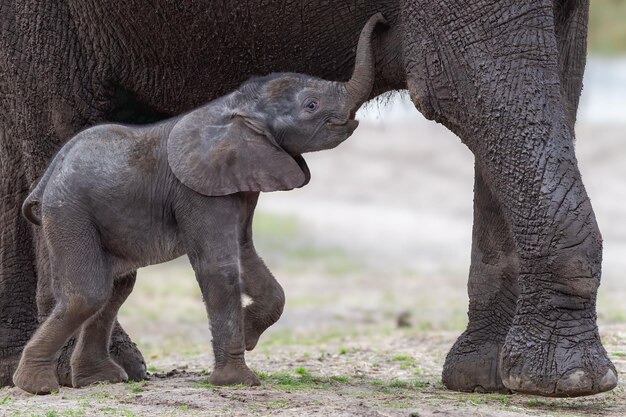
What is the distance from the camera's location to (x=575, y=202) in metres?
5.93

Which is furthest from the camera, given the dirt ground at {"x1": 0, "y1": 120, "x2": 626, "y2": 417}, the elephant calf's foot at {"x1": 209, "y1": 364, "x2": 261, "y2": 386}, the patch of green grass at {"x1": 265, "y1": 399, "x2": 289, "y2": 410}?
the elephant calf's foot at {"x1": 209, "y1": 364, "x2": 261, "y2": 386}

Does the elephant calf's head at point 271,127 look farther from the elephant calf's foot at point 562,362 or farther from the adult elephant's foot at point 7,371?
the adult elephant's foot at point 7,371

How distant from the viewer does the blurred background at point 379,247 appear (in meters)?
11.1

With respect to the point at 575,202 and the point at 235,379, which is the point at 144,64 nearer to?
the point at 235,379

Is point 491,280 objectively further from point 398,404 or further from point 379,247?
point 379,247

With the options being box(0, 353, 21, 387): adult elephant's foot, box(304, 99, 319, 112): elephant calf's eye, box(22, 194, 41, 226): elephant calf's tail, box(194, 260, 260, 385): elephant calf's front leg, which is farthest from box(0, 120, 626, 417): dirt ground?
box(304, 99, 319, 112): elephant calf's eye

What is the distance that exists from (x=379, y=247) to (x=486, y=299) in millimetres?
10910

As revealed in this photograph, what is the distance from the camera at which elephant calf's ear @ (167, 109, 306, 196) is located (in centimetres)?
623

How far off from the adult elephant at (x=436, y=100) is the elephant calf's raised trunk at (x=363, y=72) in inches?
5.7

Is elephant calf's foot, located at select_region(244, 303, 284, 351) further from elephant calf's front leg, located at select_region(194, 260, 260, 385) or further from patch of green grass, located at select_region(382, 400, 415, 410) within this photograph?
patch of green grass, located at select_region(382, 400, 415, 410)

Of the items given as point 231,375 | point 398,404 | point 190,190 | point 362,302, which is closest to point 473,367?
point 398,404

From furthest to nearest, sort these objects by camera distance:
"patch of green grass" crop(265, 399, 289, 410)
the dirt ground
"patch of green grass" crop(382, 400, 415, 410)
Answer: the dirt ground < "patch of green grass" crop(382, 400, 415, 410) < "patch of green grass" crop(265, 399, 289, 410)

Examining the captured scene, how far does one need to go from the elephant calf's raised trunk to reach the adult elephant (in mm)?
145

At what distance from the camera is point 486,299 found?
23.0ft
